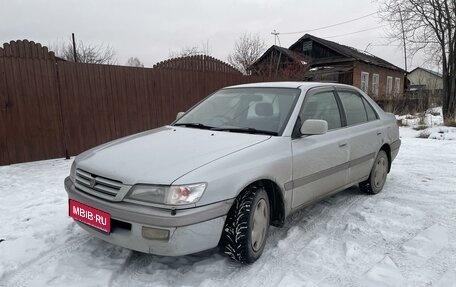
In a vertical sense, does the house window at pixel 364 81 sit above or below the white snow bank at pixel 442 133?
above

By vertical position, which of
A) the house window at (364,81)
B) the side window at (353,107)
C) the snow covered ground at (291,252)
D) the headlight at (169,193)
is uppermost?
the house window at (364,81)

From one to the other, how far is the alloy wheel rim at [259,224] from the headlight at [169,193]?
0.64 m

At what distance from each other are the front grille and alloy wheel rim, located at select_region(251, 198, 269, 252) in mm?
1132

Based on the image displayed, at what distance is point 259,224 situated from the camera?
9.53 ft

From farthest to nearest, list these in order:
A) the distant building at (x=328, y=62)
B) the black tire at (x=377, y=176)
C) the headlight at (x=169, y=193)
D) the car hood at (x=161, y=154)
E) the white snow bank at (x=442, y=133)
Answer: the distant building at (x=328, y=62), the white snow bank at (x=442, y=133), the black tire at (x=377, y=176), the car hood at (x=161, y=154), the headlight at (x=169, y=193)

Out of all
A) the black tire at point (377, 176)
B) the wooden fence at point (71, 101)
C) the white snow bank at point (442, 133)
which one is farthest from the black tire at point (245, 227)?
the white snow bank at point (442, 133)

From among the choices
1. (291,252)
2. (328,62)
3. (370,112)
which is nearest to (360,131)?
(370,112)

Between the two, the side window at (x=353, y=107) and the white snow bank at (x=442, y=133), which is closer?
the side window at (x=353, y=107)

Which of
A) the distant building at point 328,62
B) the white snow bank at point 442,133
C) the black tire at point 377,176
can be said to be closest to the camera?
the black tire at point 377,176

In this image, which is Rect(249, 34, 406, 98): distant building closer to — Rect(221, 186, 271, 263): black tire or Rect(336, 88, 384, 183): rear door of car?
Rect(336, 88, 384, 183): rear door of car

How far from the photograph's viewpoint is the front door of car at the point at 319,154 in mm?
3256

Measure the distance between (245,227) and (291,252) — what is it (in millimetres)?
678

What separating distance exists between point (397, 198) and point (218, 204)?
10.3 feet

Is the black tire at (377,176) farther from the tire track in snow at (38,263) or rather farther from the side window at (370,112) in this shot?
the tire track in snow at (38,263)
